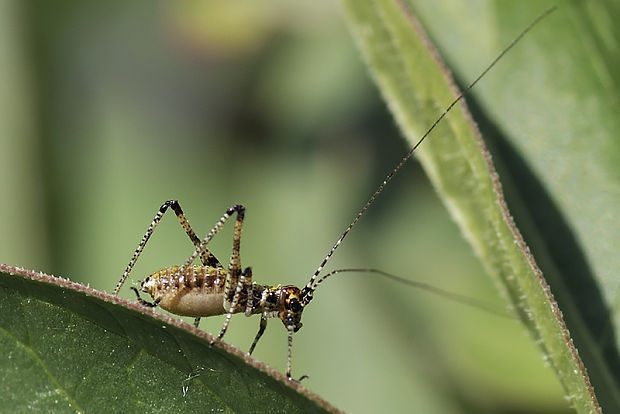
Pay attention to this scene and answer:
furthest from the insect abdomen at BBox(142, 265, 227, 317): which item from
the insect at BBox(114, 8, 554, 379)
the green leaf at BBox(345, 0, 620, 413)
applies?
the green leaf at BBox(345, 0, 620, 413)

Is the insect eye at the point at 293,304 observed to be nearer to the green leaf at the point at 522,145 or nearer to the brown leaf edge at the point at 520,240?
the green leaf at the point at 522,145

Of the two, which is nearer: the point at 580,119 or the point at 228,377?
the point at 228,377

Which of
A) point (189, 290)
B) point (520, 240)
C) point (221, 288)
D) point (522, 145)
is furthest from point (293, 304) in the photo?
point (520, 240)

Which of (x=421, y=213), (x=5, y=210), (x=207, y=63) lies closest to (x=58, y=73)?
(x=5, y=210)

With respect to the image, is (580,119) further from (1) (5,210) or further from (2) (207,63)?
(2) (207,63)

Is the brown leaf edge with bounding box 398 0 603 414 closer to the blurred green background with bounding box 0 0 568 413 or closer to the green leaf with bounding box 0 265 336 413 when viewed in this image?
the green leaf with bounding box 0 265 336 413

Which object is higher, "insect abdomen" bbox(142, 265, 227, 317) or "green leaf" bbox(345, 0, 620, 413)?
"green leaf" bbox(345, 0, 620, 413)

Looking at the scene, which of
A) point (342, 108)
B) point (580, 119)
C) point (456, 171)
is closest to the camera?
point (456, 171)
